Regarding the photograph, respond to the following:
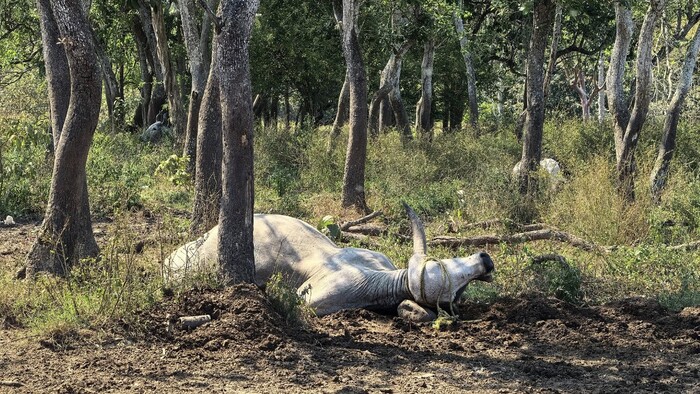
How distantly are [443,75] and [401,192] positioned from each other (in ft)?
60.3

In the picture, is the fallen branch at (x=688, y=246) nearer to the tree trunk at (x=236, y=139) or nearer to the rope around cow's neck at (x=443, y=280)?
the rope around cow's neck at (x=443, y=280)

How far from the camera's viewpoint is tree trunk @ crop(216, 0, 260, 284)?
25.0 ft

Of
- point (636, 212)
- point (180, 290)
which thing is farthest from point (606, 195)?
point (180, 290)

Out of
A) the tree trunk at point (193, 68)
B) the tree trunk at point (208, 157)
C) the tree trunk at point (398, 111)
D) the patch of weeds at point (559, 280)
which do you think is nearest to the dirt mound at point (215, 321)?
the patch of weeds at point (559, 280)

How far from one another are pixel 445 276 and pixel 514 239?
3.28m

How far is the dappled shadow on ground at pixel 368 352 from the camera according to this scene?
19.7 ft

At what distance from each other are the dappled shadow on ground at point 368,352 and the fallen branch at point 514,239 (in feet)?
8.62

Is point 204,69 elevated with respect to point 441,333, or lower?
elevated

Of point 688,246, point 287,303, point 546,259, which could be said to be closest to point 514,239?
point 546,259

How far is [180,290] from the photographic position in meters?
7.66

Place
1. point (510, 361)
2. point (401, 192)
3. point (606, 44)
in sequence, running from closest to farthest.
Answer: point (510, 361) < point (401, 192) < point (606, 44)

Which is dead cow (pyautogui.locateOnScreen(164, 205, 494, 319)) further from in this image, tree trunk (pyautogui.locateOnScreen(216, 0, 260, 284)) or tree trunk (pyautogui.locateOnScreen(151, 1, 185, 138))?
tree trunk (pyautogui.locateOnScreen(151, 1, 185, 138))

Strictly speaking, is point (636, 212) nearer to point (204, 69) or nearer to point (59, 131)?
point (59, 131)

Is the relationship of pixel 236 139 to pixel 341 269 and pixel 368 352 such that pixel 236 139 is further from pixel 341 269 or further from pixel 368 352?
pixel 368 352
